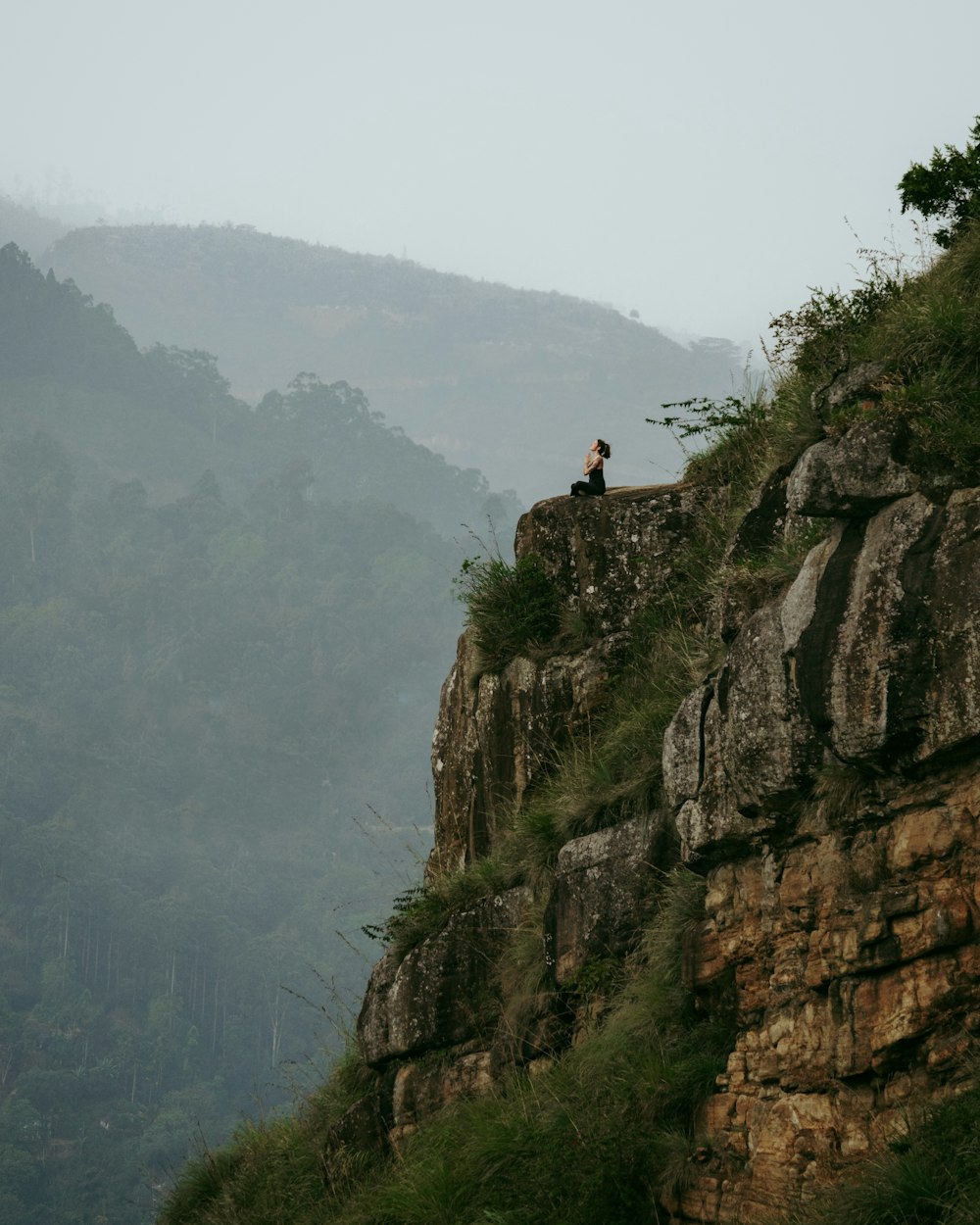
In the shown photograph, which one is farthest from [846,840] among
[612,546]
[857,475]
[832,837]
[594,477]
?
[594,477]

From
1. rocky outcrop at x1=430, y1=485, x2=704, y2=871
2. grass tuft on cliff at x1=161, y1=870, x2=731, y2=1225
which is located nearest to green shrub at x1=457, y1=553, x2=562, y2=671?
rocky outcrop at x1=430, y1=485, x2=704, y2=871

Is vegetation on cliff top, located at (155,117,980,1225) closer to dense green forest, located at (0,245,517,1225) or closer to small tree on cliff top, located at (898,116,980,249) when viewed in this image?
small tree on cliff top, located at (898,116,980,249)

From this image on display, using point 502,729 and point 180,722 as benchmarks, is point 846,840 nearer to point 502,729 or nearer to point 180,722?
point 502,729

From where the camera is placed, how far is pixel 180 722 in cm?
12619

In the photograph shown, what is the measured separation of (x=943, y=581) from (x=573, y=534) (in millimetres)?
4623

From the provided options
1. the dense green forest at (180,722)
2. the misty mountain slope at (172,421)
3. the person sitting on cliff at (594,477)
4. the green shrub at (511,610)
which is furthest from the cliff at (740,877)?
the misty mountain slope at (172,421)

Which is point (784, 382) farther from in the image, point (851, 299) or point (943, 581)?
point (943, 581)

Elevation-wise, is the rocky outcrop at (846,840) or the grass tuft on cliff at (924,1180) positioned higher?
the rocky outcrop at (846,840)

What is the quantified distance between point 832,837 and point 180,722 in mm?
123353

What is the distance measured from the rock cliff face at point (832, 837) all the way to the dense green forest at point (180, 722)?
201 ft

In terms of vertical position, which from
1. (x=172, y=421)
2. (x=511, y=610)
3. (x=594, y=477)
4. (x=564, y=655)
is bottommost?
(x=564, y=655)

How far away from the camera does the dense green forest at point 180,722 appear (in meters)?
80.8

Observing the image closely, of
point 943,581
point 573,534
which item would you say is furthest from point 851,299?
point 943,581

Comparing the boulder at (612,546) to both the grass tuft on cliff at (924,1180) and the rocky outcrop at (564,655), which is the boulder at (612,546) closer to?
the rocky outcrop at (564,655)
